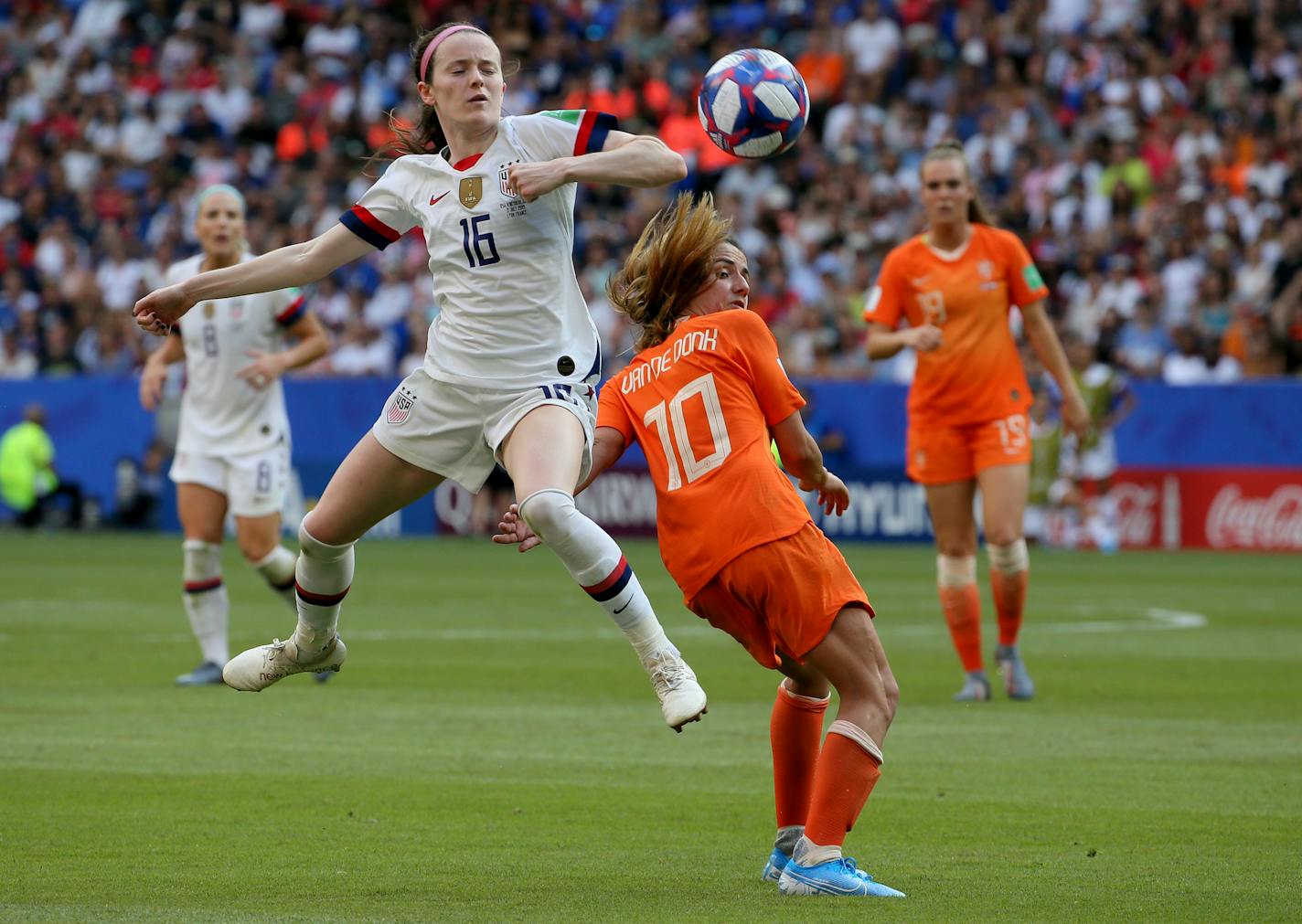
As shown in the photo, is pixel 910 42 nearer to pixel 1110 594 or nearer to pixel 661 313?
pixel 1110 594

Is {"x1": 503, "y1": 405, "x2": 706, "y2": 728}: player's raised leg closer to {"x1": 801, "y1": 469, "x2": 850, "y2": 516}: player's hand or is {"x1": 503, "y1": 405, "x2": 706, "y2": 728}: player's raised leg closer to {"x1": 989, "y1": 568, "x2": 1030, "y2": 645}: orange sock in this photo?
{"x1": 801, "y1": 469, "x2": 850, "y2": 516}: player's hand

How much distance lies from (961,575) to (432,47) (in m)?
5.28

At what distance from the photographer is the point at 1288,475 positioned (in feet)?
75.6

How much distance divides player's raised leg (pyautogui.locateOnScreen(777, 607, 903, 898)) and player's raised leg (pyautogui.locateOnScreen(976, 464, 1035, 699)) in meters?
5.32

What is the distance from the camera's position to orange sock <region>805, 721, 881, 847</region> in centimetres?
591

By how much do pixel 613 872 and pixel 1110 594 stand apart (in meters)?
12.8

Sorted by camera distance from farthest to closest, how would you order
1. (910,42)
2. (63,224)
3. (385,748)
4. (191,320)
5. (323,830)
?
(63,224) < (910,42) < (191,320) < (385,748) < (323,830)

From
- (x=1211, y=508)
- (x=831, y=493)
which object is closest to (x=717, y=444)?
(x=831, y=493)

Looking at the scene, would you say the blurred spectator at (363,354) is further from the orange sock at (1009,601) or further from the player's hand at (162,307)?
the player's hand at (162,307)

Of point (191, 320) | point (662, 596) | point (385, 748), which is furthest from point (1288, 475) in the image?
point (385, 748)

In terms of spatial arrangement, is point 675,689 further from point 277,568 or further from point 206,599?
point 206,599

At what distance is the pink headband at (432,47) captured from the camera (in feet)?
23.5

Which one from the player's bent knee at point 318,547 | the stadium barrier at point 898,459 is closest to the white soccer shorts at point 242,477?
the player's bent knee at point 318,547

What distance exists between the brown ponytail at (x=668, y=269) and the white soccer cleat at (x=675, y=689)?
1052mm
